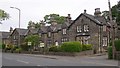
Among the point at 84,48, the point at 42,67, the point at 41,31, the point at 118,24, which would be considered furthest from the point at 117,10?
the point at 42,67

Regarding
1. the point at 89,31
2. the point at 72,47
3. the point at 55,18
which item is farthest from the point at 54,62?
the point at 55,18

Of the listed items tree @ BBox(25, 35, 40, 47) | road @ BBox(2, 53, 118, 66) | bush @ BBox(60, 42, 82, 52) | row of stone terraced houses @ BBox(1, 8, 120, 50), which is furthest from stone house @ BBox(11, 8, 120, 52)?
road @ BBox(2, 53, 118, 66)

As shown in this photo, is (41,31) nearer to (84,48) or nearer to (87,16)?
(87,16)

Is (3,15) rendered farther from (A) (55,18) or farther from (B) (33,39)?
(A) (55,18)

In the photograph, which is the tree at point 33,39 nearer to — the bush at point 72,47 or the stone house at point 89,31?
the stone house at point 89,31

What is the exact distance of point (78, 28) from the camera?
62750 mm

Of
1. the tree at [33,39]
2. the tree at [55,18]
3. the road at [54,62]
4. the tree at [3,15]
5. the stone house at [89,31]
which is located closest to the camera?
the road at [54,62]

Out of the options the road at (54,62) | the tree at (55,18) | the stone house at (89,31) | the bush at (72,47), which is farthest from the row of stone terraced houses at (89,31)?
the tree at (55,18)

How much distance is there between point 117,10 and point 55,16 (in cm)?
4995

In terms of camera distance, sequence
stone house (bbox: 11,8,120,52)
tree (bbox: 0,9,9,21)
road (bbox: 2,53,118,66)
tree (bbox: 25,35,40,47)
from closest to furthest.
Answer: road (bbox: 2,53,118,66)
tree (bbox: 0,9,9,21)
stone house (bbox: 11,8,120,52)
tree (bbox: 25,35,40,47)

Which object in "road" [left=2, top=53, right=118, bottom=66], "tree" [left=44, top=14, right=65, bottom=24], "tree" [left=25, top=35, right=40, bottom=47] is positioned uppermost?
"tree" [left=44, top=14, right=65, bottom=24]

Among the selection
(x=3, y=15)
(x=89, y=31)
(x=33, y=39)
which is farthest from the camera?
(x=33, y=39)

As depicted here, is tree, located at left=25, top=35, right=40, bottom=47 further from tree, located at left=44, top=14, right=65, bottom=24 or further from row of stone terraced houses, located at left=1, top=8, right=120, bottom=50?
tree, located at left=44, top=14, right=65, bottom=24

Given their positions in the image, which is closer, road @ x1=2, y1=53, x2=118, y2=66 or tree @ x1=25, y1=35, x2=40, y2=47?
road @ x1=2, y1=53, x2=118, y2=66
